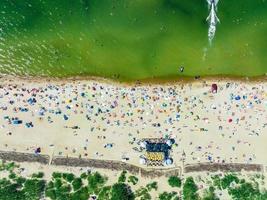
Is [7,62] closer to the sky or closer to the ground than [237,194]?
closer to the sky

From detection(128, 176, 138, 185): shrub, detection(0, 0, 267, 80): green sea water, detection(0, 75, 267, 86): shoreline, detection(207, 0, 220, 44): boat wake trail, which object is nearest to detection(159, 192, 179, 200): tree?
detection(128, 176, 138, 185): shrub

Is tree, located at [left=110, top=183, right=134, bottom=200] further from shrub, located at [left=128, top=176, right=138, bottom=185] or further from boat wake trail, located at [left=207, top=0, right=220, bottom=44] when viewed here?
boat wake trail, located at [left=207, top=0, right=220, bottom=44]

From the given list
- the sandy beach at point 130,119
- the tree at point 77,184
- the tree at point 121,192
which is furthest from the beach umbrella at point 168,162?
the tree at point 77,184

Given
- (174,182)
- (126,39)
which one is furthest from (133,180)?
(126,39)

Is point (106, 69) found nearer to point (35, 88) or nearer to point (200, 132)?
point (35, 88)

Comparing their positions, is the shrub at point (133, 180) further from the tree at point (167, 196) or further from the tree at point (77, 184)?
the tree at point (77, 184)

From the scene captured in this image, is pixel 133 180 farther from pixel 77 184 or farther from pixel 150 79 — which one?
pixel 150 79

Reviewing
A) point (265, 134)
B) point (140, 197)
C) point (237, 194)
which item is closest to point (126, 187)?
point (140, 197)
